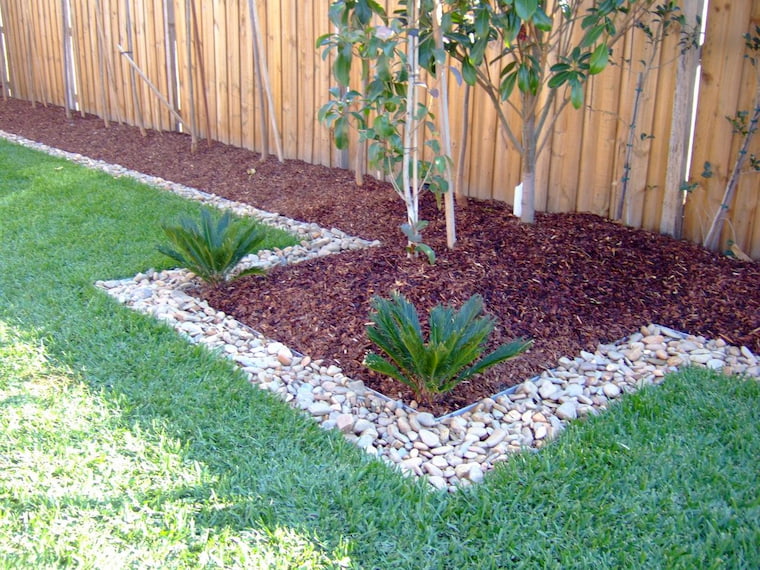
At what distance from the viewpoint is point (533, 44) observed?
4477 millimetres

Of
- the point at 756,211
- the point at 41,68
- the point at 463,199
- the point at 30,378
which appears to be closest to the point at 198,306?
the point at 30,378

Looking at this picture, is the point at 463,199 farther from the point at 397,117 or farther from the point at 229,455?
the point at 229,455

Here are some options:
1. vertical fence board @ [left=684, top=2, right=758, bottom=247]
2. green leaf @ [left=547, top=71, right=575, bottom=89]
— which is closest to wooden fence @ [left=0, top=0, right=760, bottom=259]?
vertical fence board @ [left=684, top=2, right=758, bottom=247]

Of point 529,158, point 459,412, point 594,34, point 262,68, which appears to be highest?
point 594,34

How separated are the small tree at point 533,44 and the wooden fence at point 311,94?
33cm

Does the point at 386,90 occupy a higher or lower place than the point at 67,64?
higher

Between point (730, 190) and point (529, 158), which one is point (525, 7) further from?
point (730, 190)

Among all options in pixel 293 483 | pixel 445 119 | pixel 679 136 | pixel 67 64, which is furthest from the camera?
pixel 67 64

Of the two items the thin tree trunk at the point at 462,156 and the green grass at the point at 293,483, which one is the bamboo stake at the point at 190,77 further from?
the green grass at the point at 293,483

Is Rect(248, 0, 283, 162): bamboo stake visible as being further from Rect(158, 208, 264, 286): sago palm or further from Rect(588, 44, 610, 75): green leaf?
Rect(588, 44, 610, 75): green leaf

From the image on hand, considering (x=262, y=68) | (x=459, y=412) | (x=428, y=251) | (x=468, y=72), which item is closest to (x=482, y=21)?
(x=468, y=72)

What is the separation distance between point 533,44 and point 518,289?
1574 millimetres

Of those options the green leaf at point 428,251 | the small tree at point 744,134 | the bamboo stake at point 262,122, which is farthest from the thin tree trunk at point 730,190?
A: the bamboo stake at point 262,122

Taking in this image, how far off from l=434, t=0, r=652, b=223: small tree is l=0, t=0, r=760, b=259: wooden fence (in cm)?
33
